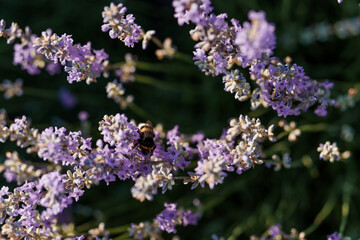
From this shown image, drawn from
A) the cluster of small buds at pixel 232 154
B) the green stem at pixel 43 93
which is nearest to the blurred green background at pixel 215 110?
the green stem at pixel 43 93

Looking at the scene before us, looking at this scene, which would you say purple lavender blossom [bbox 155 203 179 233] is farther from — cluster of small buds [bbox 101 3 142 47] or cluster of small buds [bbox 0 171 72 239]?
cluster of small buds [bbox 101 3 142 47]

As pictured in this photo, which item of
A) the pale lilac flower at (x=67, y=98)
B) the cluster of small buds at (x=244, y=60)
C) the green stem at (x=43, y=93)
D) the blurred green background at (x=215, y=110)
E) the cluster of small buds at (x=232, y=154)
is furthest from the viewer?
the pale lilac flower at (x=67, y=98)

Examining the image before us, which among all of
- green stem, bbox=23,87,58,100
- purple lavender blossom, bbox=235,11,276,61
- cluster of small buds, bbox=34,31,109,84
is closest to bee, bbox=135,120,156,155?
cluster of small buds, bbox=34,31,109,84

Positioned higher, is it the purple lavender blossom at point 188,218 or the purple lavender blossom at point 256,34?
the purple lavender blossom at point 256,34

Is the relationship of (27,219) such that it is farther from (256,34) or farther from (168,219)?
(256,34)

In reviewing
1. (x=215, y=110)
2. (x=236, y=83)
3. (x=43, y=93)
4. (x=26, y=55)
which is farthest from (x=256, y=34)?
(x=43, y=93)

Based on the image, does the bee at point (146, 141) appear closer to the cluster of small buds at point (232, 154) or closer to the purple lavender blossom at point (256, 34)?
the cluster of small buds at point (232, 154)
